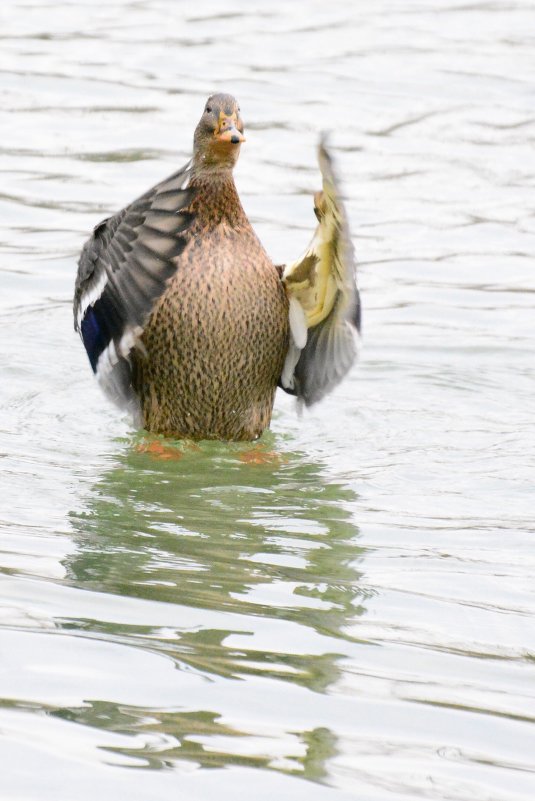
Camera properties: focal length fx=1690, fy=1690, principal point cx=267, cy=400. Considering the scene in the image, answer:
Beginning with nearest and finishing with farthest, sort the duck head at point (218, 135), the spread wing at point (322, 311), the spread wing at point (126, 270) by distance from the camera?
the spread wing at point (126, 270), the spread wing at point (322, 311), the duck head at point (218, 135)

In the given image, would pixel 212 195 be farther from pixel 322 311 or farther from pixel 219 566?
pixel 219 566

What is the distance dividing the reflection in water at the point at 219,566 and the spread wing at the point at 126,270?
1.47 ft

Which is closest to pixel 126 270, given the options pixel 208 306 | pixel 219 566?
pixel 208 306

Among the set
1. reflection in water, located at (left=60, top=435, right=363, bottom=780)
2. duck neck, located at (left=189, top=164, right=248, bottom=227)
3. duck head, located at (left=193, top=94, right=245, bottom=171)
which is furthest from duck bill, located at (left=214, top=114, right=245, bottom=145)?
reflection in water, located at (left=60, top=435, right=363, bottom=780)

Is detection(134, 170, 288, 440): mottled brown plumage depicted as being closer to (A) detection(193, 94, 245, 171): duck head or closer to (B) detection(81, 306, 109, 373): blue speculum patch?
(A) detection(193, 94, 245, 171): duck head

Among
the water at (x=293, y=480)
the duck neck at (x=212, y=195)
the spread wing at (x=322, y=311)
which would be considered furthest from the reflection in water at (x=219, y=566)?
the duck neck at (x=212, y=195)

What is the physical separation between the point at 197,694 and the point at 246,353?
118 inches

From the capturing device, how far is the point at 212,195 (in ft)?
22.2

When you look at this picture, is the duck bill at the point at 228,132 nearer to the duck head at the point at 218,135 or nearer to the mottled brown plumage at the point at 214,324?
the duck head at the point at 218,135

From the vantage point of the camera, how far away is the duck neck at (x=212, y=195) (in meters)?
6.78

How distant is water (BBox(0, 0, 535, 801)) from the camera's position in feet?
12.7

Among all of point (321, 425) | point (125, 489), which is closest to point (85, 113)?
point (321, 425)

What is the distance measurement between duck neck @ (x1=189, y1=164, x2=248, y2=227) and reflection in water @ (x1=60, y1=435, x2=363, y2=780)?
968mm

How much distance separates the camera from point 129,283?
6.34 metres
